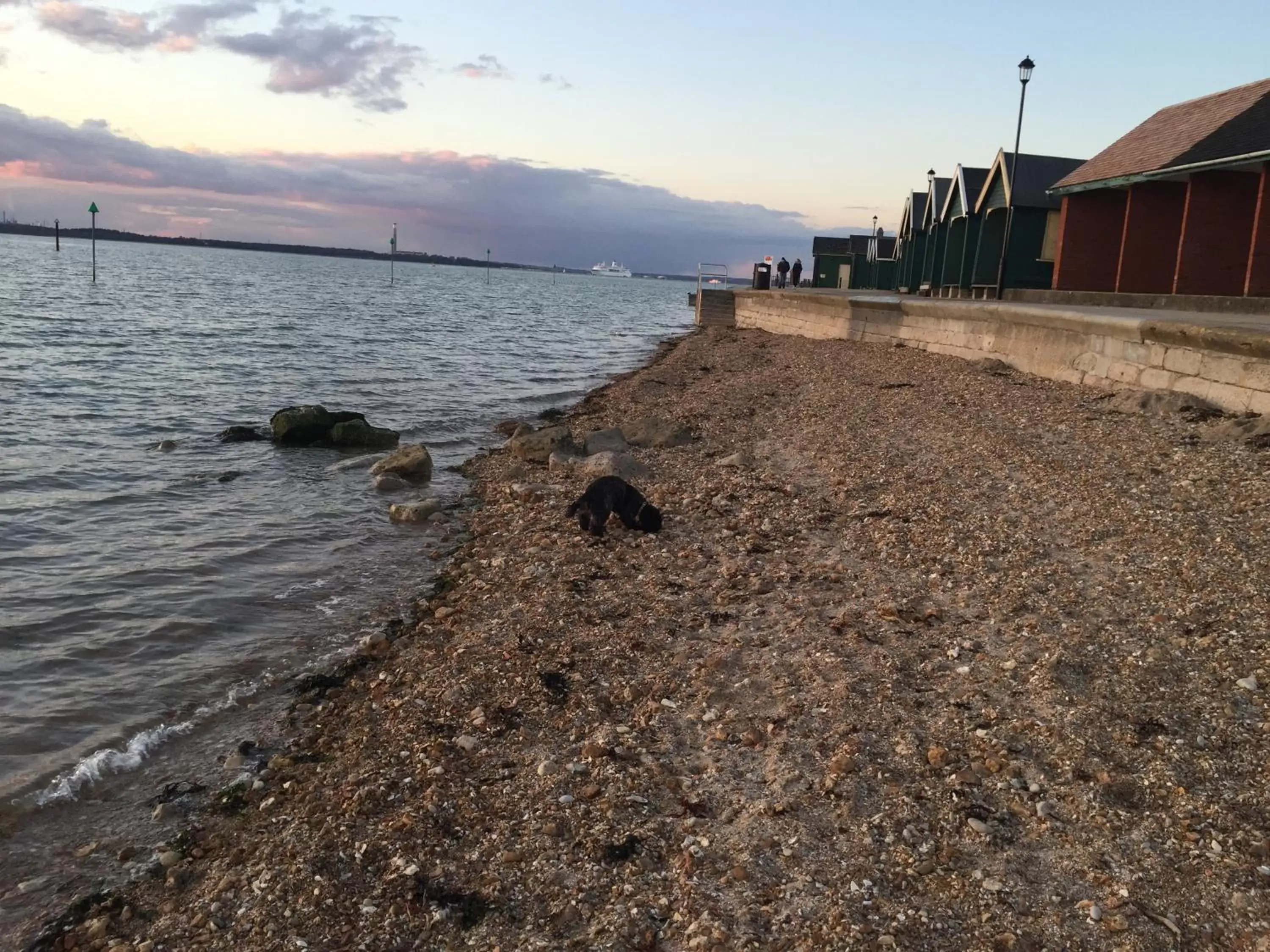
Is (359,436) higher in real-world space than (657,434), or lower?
lower

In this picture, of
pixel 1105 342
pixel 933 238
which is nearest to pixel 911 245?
pixel 933 238

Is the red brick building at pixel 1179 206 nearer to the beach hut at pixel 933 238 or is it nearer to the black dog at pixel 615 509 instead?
the beach hut at pixel 933 238

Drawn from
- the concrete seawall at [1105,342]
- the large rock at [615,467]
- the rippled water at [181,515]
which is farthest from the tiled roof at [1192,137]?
the rippled water at [181,515]

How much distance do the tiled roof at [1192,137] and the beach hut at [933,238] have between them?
13.4 metres

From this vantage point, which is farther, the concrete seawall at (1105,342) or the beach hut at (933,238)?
the beach hut at (933,238)

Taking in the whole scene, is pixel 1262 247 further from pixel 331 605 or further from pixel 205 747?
pixel 205 747

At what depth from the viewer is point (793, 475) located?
37.8 ft

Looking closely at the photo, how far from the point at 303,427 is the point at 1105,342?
13976 millimetres

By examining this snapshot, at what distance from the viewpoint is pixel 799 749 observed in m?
5.12

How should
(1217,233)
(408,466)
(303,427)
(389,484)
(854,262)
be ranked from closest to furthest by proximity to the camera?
(389,484), (408,466), (303,427), (1217,233), (854,262)

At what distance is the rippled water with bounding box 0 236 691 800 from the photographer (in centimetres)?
691

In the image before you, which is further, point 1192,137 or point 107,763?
point 1192,137

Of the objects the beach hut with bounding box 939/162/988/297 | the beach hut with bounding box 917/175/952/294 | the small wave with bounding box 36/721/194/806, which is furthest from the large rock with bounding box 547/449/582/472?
the beach hut with bounding box 917/175/952/294

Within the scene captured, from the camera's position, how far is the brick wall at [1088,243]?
84.9 feet
